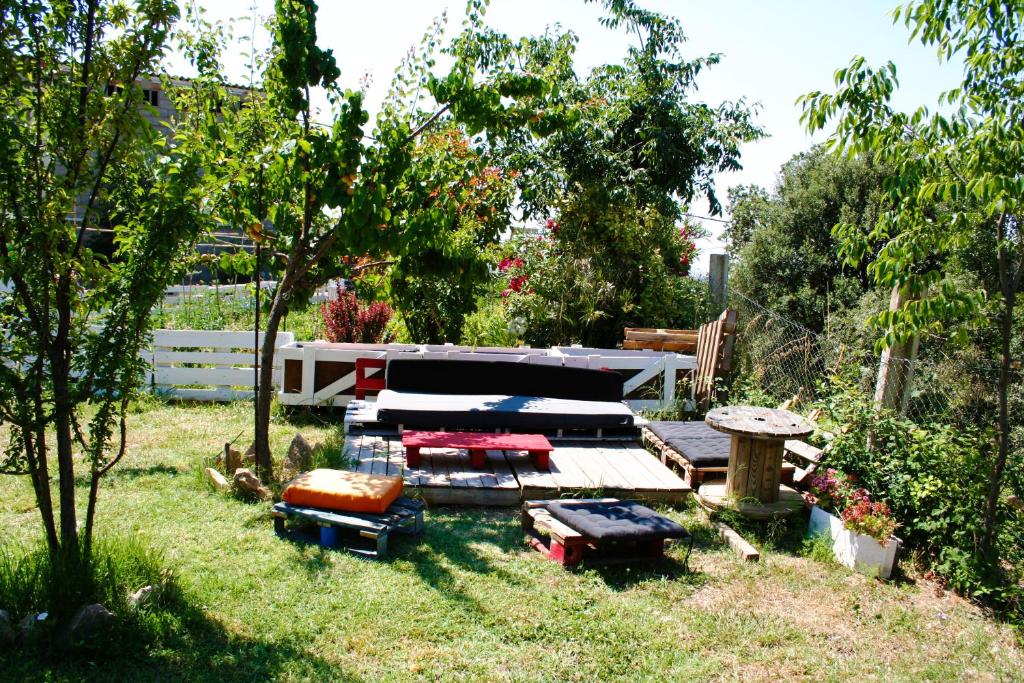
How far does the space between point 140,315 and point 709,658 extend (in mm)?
3541

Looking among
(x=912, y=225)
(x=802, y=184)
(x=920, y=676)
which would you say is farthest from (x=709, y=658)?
(x=802, y=184)

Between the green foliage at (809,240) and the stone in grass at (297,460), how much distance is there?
352 inches

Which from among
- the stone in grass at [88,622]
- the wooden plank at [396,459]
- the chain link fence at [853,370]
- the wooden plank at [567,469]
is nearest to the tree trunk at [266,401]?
the wooden plank at [396,459]

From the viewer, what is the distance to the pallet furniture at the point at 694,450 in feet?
23.2

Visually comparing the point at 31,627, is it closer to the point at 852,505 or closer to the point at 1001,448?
the point at 852,505

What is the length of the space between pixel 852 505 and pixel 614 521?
180cm

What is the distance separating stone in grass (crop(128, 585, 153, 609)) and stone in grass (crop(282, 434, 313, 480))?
101 inches

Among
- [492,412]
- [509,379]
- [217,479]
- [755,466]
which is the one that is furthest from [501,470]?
[217,479]

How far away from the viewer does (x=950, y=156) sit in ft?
16.1

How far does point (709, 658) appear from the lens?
14.1 ft

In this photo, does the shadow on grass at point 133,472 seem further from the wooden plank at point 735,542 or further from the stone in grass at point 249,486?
the wooden plank at point 735,542

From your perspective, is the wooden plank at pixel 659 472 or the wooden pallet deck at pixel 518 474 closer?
the wooden pallet deck at pixel 518 474

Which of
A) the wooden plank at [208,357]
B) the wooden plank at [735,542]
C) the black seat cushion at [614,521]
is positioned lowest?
the wooden plank at [735,542]

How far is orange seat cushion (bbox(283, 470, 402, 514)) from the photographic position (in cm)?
556
